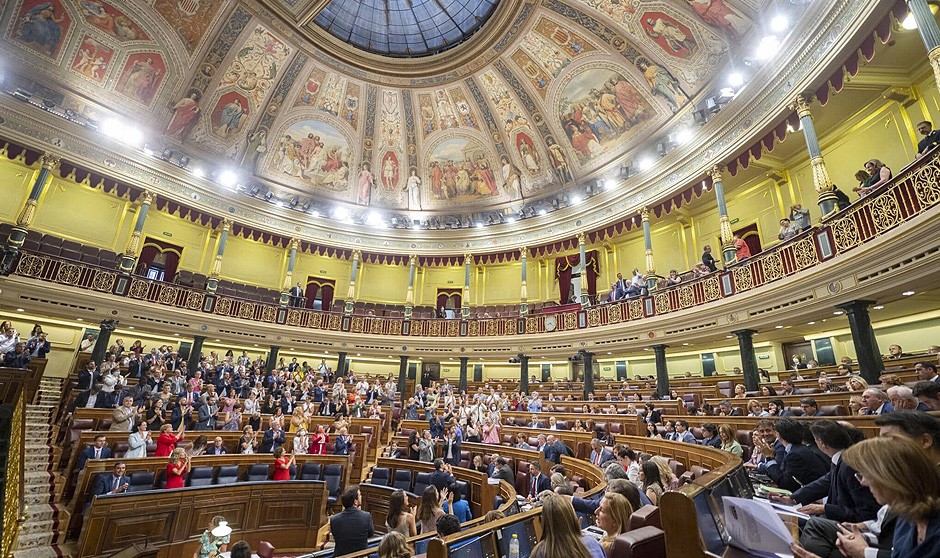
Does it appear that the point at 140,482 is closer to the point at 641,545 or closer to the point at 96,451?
the point at 96,451

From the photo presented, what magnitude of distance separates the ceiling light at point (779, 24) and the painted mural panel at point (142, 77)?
2045 cm

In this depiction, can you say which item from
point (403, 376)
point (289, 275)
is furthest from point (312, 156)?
point (403, 376)

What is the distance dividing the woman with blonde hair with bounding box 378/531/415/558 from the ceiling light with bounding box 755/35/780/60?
13032 millimetres

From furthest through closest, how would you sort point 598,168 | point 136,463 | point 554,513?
point 598,168, point 136,463, point 554,513

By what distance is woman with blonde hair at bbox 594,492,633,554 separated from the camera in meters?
2.64

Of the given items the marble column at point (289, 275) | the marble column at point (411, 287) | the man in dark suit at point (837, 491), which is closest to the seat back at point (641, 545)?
the man in dark suit at point (837, 491)

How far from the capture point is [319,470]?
25.5ft

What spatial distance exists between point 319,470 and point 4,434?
17.1 ft

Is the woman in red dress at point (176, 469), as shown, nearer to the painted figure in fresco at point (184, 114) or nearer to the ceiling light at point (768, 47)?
the ceiling light at point (768, 47)

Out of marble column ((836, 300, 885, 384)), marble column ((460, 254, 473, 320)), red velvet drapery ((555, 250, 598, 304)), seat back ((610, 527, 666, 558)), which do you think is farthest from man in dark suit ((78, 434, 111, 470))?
red velvet drapery ((555, 250, 598, 304))

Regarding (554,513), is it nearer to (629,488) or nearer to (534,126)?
(629,488)

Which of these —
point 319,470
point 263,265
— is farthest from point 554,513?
point 263,265

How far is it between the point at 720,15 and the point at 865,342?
10.1 meters

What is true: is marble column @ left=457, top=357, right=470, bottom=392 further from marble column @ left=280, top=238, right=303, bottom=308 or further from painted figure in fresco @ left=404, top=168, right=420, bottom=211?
painted figure in fresco @ left=404, top=168, right=420, bottom=211
